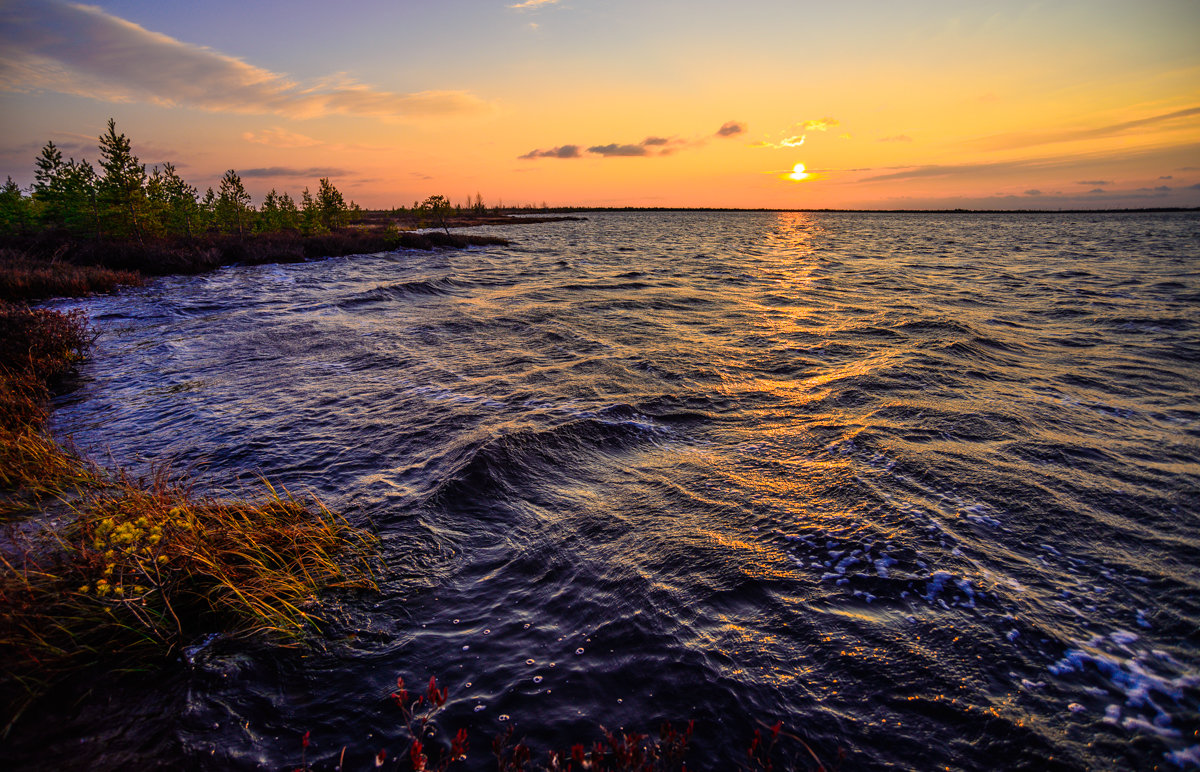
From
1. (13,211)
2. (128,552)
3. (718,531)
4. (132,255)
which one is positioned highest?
(13,211)

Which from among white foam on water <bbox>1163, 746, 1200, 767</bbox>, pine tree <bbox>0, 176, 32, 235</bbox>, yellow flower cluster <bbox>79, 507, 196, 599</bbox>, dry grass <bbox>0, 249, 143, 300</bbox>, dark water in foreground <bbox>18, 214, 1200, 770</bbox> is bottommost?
white foam on water <bbox>1163, 746, 1200, 767</bbox>

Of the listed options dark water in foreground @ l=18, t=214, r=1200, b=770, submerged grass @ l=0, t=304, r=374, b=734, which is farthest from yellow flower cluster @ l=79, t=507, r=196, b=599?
dark water in foreground @ l=18, t=214, r=1200, b=770

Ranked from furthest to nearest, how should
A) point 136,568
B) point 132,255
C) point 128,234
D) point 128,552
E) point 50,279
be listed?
point 128,234 < point 132,255 < point 50,279 < point 136,568 < point 128,552

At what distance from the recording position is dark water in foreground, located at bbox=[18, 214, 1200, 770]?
12.0ft

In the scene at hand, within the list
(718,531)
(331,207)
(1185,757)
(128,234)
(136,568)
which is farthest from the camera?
(331,207)

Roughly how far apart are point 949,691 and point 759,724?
1.66 meters

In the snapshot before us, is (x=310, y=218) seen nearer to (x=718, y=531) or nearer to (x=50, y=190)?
(x=50, y=190)

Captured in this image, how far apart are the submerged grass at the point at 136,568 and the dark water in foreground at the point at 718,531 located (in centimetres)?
38

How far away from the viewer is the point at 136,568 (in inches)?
163

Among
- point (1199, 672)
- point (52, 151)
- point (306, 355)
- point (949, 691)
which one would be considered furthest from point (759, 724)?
point (52, 151)

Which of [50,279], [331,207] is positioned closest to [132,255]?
[50,279]

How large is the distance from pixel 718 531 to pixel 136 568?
5901 mm

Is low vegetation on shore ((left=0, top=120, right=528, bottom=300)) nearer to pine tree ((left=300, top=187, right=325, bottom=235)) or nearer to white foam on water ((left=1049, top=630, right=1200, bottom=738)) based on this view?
pine tree ((left=300, top=187, right=325, bottom=235))

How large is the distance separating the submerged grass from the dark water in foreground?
0.38 metres
